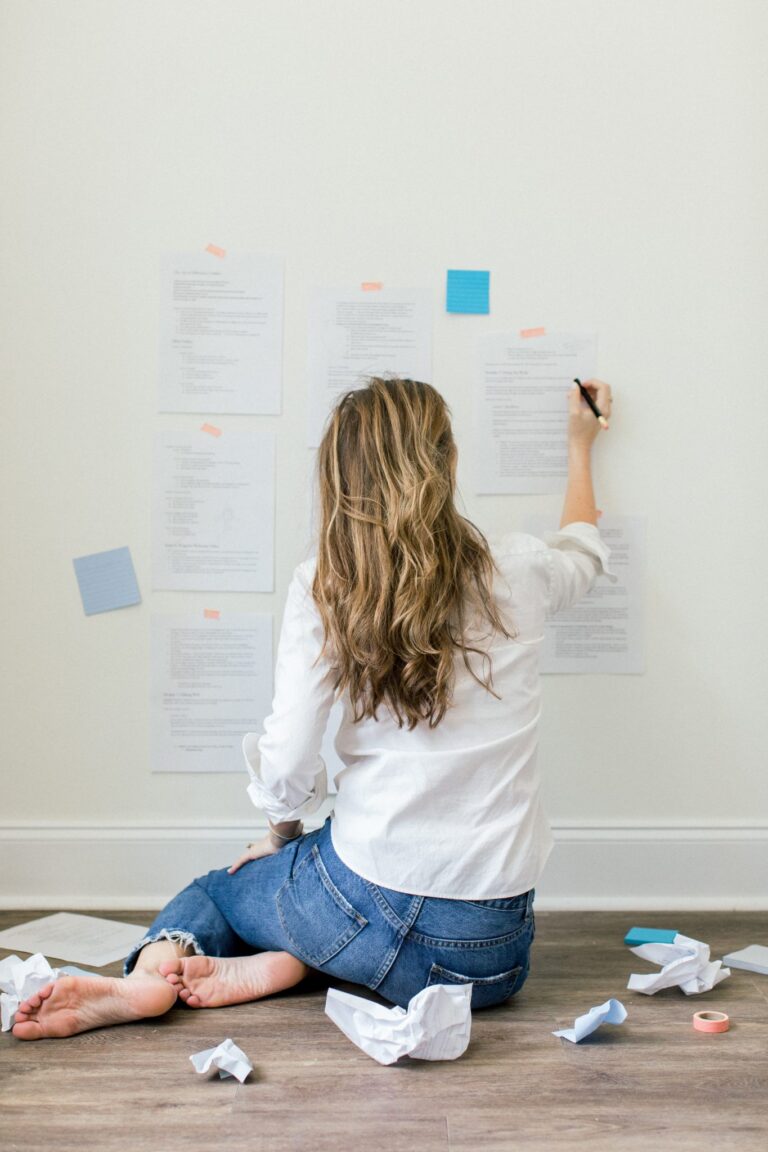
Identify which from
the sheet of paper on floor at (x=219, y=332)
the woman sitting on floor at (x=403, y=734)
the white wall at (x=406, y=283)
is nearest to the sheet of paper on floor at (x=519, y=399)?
the white wall at (x=406, y=283)

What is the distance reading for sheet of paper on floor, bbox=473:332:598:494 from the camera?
2.04m

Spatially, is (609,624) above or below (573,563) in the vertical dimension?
below

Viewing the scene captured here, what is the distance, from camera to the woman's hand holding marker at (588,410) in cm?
200

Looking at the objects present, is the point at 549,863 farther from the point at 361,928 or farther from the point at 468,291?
the point at 468,291

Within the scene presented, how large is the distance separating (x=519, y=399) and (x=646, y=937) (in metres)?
1.04

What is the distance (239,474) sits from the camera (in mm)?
2043

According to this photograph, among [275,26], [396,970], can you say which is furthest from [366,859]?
[275,26]

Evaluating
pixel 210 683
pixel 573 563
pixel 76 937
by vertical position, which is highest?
pixel 573 563

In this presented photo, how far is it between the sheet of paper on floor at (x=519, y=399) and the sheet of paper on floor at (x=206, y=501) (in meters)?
0.43

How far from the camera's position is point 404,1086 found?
1.30m

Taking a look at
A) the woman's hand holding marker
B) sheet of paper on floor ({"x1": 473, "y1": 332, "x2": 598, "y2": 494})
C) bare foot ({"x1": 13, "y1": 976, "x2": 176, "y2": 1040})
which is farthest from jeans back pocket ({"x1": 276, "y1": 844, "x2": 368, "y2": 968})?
the woman's hand holding marker

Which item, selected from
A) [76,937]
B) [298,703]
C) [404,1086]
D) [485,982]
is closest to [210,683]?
[76,937]

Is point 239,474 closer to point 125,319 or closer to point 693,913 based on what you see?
point 125,319

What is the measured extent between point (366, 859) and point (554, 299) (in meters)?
1.17
